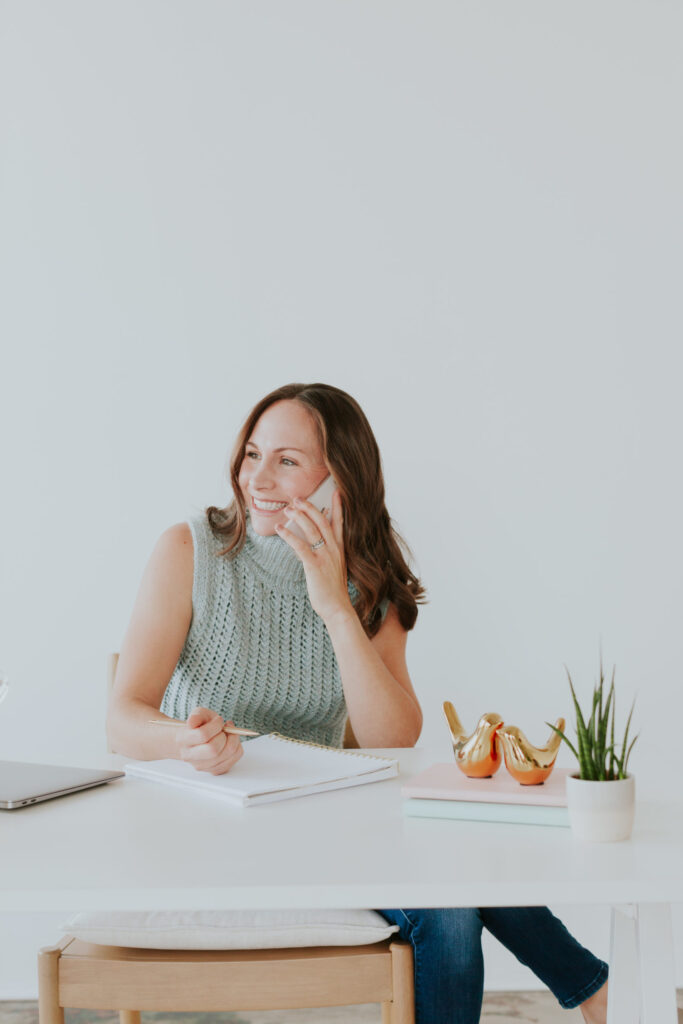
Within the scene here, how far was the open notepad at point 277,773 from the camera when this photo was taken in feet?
3.60

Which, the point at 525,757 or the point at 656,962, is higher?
the point at 525,757

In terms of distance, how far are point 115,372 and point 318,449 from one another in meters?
0.79

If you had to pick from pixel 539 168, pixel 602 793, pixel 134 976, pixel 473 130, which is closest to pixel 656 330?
pixel 539 168

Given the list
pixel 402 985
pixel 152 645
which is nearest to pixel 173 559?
pixel 152 645

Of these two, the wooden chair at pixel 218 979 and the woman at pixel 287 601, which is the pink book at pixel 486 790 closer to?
the wooden chair at pixel 218 979

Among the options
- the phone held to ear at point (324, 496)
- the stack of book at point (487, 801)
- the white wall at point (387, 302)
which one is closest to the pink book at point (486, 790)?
the stack of book at point (487, 801)

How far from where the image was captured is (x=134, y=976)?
110cm

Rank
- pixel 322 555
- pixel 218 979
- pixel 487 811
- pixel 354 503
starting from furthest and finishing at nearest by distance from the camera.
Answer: pixel 354 503 < pixel 322 555 < pixel 218 979 < pixel 487 811

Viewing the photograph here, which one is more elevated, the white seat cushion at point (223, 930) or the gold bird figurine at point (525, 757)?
the gold bird figurine at point (525, 757)

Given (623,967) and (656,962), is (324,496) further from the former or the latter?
(656,962)

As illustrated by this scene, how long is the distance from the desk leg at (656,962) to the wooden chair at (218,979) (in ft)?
0.98

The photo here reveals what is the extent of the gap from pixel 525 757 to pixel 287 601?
2.78ft

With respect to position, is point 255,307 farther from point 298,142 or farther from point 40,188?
point 40,188

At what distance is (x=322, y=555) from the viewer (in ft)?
5.81
